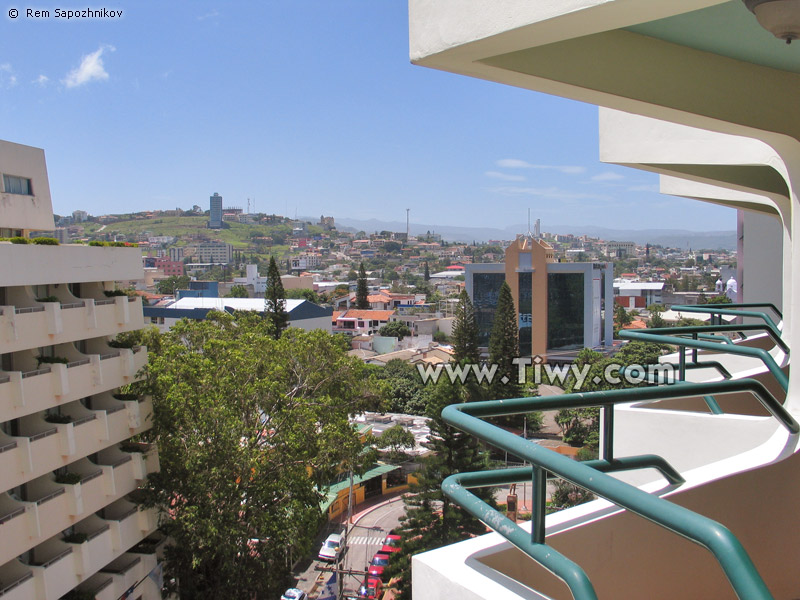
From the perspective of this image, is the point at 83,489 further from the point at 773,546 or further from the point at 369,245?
the point at 369,245

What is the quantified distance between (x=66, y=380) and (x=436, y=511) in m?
9.30

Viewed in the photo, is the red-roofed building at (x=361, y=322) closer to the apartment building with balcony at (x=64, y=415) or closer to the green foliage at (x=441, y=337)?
the green foliage at (x=441, y=337)

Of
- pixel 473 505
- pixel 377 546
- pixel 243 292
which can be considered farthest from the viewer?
pixel 243 292

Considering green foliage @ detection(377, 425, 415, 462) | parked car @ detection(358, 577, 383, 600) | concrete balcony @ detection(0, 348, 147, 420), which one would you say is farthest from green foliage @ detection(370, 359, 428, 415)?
concrete balcony @ detection(0, 348, 147, 420)

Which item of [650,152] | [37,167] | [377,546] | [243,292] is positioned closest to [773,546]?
[650,152]

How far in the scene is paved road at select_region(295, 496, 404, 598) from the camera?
15.7 metres

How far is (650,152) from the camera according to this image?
4238 mm

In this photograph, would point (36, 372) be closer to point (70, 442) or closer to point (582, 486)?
point (70, 442)

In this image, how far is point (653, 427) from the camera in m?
2.50

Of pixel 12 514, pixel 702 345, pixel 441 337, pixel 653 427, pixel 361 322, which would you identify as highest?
pixel 702 345

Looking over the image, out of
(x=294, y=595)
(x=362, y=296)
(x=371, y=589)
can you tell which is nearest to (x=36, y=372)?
(x=294, y=595)

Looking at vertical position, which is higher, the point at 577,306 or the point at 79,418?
the point at 79,418

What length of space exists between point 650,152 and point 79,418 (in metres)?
7.05

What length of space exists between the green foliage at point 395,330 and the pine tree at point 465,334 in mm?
21266
